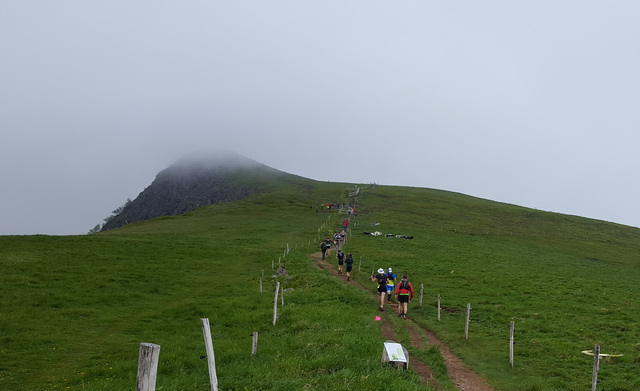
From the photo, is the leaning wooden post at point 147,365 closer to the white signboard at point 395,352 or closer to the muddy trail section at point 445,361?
the white signboard at point 395,352

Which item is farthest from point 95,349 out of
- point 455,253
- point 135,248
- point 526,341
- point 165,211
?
point 165,211

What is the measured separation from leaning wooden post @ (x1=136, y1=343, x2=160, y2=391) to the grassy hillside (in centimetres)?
400

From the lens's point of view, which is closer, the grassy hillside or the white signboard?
the white signboard

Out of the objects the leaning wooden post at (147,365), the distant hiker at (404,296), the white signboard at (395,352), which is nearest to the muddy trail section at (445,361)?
the distant hiker at (404,296)

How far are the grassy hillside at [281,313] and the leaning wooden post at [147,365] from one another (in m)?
4.00

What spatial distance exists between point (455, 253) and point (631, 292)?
2050cm

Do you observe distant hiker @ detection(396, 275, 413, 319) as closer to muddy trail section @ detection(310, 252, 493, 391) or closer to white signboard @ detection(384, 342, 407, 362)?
muddy trail section @ detection(310, 252, 493, 391)

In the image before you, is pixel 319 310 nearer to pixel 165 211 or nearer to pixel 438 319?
pixel 438 319

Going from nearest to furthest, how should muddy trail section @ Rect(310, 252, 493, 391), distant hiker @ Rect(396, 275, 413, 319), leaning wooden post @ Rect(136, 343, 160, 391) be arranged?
leaning wooden post @ Rect(136, 343, 160, 391) < muddy trail section @ Rect(310, 252, 493, 391) < distant hiker @ Rect(396, 275, 413, 319)

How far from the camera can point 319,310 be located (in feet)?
67.1

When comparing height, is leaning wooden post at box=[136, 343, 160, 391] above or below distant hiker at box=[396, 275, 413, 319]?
above

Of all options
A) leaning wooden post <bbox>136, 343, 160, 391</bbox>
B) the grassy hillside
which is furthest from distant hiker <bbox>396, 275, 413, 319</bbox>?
leaning wooden post <bbox>136, 343, 160, 391</bbox>

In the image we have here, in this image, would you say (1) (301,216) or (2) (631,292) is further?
(1) (301,216)

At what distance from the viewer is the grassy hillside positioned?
13.1m
